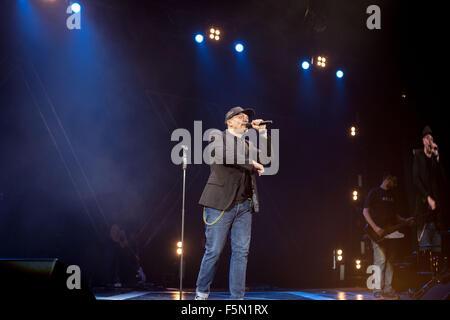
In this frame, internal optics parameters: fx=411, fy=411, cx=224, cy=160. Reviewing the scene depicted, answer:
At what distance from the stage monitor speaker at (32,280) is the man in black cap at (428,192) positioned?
533 centimetres

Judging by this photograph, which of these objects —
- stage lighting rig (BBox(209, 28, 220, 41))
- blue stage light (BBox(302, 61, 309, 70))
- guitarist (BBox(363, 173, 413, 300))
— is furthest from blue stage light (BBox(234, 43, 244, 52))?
guitarist (BBox(363, 173, 413, 300))

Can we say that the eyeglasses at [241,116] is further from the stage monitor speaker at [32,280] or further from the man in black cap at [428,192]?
the man in black cap at [428,192]

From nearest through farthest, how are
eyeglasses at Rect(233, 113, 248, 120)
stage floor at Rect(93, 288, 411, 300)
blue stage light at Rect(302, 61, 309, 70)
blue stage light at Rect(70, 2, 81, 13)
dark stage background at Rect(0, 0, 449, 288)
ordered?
eyeglasses at Rect(233, 113, 248, 120) → stage floor at Rect(93, 288, 411, 300) → blue stage light at Rect(70, 2, 81, 13) → dark stage background at Rect(0, 0, 449, 288) → blue stage light at Rect(302, 61, 309, 70)

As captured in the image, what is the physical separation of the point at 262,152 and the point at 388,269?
3.42 meters

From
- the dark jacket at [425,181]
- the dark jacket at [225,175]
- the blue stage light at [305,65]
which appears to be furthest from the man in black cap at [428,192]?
the dark jacket at [225,175]

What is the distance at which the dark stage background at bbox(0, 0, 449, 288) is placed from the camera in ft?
21.7

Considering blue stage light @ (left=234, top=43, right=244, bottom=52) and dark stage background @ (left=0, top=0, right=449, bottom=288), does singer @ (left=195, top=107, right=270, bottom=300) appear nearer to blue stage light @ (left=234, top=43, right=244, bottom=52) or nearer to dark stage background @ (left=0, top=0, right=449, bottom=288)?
dark stage background @ (left=0, top=0, right=449, bottom=288)

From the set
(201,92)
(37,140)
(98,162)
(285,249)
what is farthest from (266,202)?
(37,140)

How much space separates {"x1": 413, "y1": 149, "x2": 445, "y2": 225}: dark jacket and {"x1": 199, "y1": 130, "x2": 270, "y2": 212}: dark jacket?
3784 millimetres

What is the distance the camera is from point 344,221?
8672mm

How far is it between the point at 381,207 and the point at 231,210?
3507mm

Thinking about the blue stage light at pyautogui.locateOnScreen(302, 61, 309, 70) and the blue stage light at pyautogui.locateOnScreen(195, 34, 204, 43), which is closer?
the blue stage light at pyautogui.locateOnScreen(195, 34, 204, 43)

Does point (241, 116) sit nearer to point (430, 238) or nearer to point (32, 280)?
point (32, 280)

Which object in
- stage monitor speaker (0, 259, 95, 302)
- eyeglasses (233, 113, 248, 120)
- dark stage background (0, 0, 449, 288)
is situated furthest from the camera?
dark stage background (0, 0, 449, 288)
